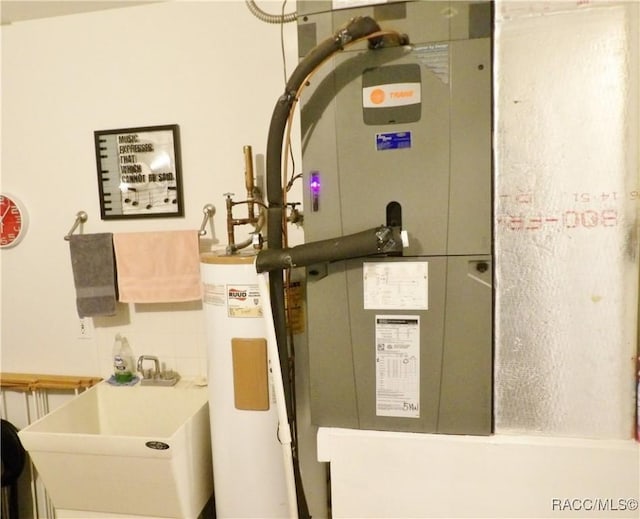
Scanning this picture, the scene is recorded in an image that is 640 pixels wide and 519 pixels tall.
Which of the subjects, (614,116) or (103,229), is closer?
(614,116)

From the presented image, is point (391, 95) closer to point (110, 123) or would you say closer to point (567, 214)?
point (567, 214)

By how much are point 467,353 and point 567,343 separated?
0.24 meters

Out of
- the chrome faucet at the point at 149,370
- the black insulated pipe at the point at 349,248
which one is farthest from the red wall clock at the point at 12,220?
the black insulated pipe at the point at 349,248

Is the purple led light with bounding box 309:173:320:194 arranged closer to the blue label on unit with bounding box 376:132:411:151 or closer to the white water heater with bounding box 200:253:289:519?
the blue label on unit with bounding box 376:132:411:151

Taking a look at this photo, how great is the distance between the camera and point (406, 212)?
44.9 inches

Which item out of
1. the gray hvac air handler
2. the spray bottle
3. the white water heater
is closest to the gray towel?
the spray bottle

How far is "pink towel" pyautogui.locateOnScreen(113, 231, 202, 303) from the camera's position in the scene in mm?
1740

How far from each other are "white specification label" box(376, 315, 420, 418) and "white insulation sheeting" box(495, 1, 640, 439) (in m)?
0.22

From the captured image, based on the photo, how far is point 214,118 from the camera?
1.75 m

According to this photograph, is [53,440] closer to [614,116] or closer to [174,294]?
[174,294]

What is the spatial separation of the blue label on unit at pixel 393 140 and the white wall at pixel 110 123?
71 cm

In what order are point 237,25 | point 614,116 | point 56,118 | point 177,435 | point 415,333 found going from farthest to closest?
point 56,118 → point 237,25 → point 177,435 → point 415,333 → point 614,116

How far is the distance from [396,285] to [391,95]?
48 centimetres

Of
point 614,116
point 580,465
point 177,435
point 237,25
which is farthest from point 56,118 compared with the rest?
point 580,465
